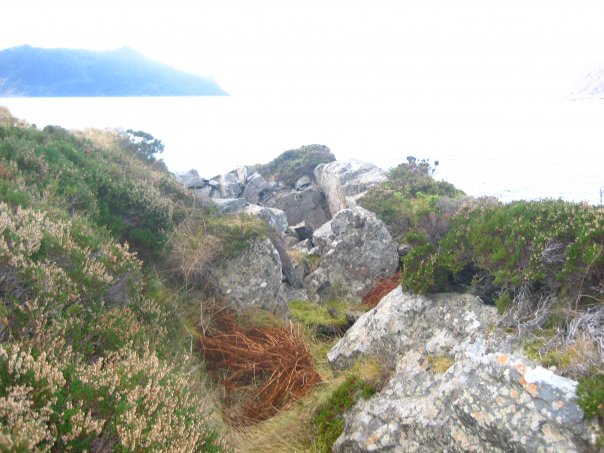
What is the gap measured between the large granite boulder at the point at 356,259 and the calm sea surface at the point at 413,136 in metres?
13.1

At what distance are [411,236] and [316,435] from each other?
3.17 metres

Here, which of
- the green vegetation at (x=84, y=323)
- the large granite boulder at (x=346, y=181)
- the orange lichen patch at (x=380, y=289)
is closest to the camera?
the green vegetation at (x=84, y=323)

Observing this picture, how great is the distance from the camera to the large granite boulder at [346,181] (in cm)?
1795

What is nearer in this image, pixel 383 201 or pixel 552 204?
pixel 552 204

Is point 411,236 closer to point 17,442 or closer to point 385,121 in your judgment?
point 17,442

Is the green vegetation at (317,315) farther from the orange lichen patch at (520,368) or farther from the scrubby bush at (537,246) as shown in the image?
the orange lichen patch at (520,368)

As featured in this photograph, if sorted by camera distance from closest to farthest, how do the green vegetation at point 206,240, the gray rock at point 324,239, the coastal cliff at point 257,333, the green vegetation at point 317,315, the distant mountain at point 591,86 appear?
the coastal cliff at point 257,333, the green vegetation at point 206,240, the green vegetation at point 317,315, the gray rock at point 324,239, the distant mountain at point 591,86

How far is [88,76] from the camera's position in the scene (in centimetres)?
14488

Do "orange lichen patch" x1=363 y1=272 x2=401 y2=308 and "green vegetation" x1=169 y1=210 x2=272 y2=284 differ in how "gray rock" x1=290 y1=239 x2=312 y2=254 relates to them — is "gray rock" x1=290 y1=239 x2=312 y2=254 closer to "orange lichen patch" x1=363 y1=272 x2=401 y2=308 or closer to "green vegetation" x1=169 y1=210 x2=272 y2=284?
"orange lichen patch" x1=363 y1=272 x2=401 y2=308

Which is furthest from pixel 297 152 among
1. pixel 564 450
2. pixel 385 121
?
pixel 385 121

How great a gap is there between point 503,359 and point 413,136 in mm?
44017

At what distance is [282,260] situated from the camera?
9.86 meters

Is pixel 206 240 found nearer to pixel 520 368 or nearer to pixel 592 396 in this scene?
pixel 520 368

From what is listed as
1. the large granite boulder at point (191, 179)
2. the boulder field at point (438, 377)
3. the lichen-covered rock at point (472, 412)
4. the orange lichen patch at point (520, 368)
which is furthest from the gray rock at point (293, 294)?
the large granite boulder at point (191, 179)
